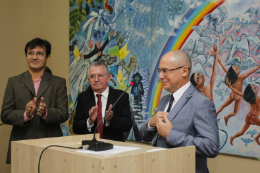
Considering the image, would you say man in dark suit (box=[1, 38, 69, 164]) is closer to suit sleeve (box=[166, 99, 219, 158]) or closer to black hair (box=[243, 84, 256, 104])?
suit sleeve (box=[166, 99, 219, 158])

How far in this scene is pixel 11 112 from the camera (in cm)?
→ 273

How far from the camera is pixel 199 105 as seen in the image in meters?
2.00

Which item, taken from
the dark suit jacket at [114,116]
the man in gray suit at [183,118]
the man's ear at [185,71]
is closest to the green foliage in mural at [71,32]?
the dark suit jacket at [114,116]

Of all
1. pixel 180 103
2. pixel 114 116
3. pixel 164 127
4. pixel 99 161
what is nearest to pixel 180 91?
pixel 180 103

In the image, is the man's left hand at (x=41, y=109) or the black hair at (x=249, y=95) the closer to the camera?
the man's left hand at (x=41, y=109)

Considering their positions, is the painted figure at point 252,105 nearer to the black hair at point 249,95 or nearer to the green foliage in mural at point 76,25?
the black hair at point 249,95

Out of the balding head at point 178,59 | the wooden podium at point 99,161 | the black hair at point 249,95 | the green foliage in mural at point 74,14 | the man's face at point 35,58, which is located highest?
the green foliage in mural at point 74,14

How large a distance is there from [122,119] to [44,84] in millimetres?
771

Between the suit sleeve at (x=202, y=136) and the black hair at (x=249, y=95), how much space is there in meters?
0.90

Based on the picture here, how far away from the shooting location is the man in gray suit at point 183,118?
6.22 ft

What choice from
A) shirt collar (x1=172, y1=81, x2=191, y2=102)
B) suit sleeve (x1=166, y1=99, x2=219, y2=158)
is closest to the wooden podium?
suit sleeve (x1=166, y1=99, x2=219, y2=158)

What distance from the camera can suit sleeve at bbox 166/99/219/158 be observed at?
1.88 m

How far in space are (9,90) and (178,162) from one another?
1.81m

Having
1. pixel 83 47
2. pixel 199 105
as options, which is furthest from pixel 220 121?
pixel 83 47
